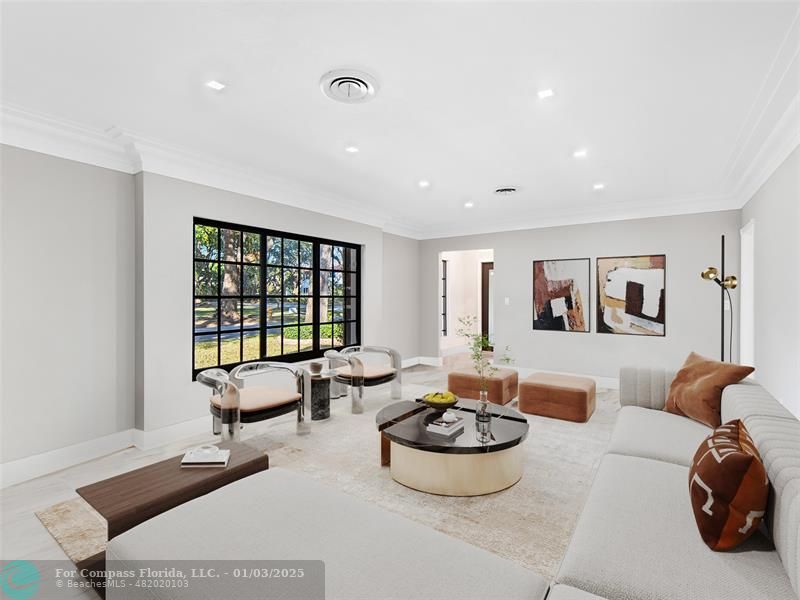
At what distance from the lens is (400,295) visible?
24.2 feet

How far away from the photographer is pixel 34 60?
235cm

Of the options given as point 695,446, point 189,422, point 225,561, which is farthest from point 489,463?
point 189,422

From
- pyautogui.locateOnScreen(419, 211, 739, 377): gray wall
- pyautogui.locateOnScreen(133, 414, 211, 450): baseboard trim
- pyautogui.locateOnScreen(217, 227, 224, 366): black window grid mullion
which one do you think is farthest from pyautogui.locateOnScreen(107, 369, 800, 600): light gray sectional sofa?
pyautogui.locateOnScreen(419, 211, 739, 377): gray wall

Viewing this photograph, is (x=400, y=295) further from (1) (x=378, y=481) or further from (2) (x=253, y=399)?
(1) (x=378, y=481)

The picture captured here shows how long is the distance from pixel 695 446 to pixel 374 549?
2050 millimetres

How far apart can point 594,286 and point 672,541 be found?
5.17m

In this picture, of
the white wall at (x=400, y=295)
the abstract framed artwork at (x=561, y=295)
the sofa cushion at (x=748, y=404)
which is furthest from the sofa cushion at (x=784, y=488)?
the white wall at (x=400, y=295)

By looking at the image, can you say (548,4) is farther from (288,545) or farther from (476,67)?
(288,545)

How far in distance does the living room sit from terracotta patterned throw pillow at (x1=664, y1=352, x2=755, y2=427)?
2 centimetres

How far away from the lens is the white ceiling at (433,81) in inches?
77.8

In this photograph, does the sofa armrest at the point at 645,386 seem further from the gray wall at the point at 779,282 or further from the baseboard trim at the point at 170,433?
the baseboard trim at the point at 170,433

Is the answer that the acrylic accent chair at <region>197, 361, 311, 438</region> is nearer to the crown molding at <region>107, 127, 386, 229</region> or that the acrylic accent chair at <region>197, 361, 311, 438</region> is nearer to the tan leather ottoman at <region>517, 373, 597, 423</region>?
the crown molding at <region>107, 127, 386, 229</region>

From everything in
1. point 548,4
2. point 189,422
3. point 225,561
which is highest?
point 548,4

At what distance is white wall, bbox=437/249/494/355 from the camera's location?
9.74 metres
